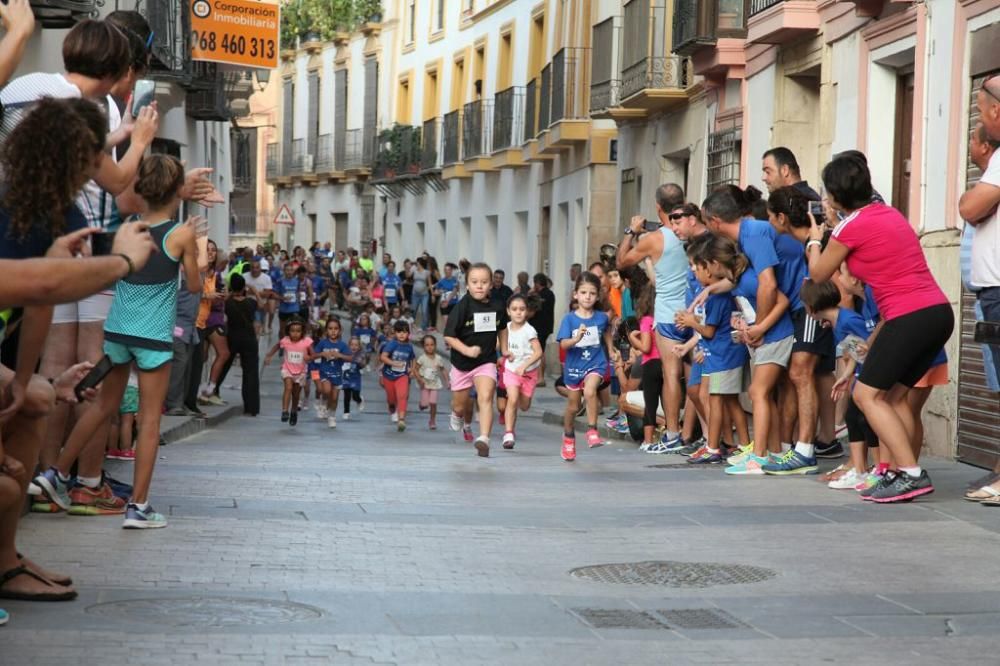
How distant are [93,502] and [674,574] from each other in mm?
3298

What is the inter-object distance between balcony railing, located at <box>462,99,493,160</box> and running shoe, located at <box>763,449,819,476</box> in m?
31.0

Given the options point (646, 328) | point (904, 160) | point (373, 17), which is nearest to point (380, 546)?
point (646, 328)

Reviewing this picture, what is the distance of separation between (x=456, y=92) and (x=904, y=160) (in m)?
32.2

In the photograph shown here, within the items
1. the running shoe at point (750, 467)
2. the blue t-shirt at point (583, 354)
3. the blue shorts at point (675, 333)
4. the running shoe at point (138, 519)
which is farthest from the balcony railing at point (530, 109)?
the running shoe at point (138, 519)

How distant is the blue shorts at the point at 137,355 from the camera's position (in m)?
9.32

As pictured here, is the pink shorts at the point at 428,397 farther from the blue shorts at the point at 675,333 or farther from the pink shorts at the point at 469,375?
the blue shorts at the point at 675,333

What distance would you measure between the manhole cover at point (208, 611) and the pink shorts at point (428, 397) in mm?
14259

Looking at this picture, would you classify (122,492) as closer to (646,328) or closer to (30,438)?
(30,438)

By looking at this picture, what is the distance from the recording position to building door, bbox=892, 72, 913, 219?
55.3ft

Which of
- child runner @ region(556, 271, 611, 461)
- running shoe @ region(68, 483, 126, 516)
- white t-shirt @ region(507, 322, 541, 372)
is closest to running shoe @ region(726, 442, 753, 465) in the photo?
child runner @ region(556, 271, 611, 461)

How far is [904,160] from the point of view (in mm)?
16953

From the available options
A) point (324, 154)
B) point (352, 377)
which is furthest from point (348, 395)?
point (324, 154)

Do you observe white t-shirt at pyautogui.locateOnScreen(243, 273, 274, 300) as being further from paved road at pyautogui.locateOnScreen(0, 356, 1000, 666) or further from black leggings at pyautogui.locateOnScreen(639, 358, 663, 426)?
paved road at pyautogui.locateOnScreen(0, 356, 1000, 666)

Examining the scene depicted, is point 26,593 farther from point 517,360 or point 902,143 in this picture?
point 902,143
